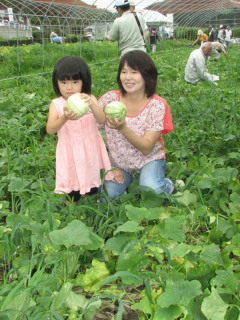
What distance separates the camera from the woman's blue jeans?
2320 millimetres

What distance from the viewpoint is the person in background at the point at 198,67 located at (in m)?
6.20

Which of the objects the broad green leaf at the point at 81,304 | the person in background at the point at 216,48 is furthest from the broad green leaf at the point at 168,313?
the person in background at the point at 216,48

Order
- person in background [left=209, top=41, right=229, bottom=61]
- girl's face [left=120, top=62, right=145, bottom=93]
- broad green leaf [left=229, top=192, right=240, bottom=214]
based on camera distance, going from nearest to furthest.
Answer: broad green leaf [left=229, top=192, right=240, bottom=214] → girl's face [left=120, top=62, right=145, bottom=93] → person in background [left=209, top=41, right=229, bottom=61]

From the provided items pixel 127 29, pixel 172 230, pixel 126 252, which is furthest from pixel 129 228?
pixel 127 29

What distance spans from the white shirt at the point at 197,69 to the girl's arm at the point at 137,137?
4.20 metres

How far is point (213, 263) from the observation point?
5.34ft

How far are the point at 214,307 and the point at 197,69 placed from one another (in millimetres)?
5548

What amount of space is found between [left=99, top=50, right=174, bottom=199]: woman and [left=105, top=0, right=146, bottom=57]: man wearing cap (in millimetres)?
3114

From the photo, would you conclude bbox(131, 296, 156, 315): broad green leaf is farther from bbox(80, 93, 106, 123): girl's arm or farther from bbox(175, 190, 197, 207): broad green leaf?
bbox(80, 93, 106, 123): girl's arm

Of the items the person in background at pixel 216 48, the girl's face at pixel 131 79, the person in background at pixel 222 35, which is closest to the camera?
the girl's face at pixel 131 79

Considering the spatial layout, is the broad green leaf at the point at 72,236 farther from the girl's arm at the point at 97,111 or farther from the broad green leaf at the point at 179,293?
the girl's arm at the point at 97,111

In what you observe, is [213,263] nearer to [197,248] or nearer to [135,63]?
[197,248]

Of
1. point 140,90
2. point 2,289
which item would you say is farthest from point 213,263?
point 140,90

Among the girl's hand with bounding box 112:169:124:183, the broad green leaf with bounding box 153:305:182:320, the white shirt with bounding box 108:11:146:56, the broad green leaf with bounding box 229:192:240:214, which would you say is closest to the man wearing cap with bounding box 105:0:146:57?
the white shirt with bounding box 108:11:146:56
